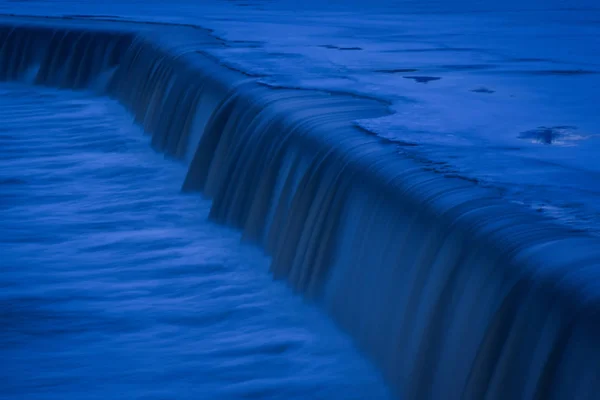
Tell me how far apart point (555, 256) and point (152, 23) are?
634 cm

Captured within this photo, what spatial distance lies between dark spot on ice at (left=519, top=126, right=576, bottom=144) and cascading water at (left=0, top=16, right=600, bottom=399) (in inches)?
22.9

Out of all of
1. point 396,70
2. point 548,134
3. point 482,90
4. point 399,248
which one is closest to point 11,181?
point 396,70

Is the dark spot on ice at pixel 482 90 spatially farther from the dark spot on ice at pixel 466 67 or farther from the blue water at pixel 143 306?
the blue water at pixel 143 306

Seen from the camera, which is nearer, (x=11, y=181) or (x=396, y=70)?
(x=11, y=181)

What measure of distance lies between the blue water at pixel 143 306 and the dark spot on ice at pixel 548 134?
1002mm

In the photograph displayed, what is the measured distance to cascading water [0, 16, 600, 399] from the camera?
2.20m

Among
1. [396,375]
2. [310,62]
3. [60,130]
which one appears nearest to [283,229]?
[396,375]

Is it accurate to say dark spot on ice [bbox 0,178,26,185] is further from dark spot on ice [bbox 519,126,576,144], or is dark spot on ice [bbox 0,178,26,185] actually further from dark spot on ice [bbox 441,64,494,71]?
dark spot on ice [bbox 519,126,576,144]

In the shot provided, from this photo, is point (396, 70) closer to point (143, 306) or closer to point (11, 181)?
point (11, 181)

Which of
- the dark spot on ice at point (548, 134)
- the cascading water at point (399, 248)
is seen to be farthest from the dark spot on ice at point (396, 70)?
the dark spot on ice at point (548, 134)

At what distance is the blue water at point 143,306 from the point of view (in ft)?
9.87

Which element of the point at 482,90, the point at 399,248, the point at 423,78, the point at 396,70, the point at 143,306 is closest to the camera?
the point at 399,248

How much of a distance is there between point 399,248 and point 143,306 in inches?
39.9

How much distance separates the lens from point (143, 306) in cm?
357
